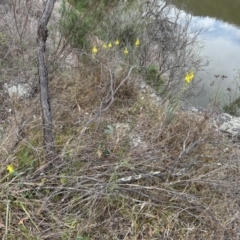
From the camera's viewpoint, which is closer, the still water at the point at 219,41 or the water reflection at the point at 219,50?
the still water at the point at 219,41

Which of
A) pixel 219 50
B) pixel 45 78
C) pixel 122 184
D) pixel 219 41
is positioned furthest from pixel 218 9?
pixel 122 184

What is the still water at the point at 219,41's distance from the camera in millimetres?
5980

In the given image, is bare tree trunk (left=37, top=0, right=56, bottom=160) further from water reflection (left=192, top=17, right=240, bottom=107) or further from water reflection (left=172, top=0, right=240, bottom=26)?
water reflection (left=172, top=0, right=240, bottom=26)

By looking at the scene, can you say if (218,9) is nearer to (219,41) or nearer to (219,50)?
(219,41)

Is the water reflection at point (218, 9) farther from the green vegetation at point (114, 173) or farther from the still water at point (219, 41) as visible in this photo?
the green vegetation at point (114, 173)

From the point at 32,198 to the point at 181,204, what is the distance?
82 cm

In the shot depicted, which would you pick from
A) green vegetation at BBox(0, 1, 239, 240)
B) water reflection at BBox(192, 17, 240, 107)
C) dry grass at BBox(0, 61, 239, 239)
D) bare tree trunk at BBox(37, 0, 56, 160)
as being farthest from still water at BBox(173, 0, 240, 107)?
bare tree trunk at BBox(37, 0, 56, 160)

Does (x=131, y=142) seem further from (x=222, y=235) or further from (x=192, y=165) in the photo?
(x=222, y=235)

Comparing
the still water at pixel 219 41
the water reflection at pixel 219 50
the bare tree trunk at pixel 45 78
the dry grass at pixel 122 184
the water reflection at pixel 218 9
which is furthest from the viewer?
the water reflection at pixel 218 9

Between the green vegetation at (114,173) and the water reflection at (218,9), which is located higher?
the water reflection at (218,9)

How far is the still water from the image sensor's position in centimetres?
598

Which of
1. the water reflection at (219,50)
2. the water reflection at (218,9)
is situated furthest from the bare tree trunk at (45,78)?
the water reflection at (218,9)

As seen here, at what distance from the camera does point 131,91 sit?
2961mm

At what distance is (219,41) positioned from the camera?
8.23 metres
